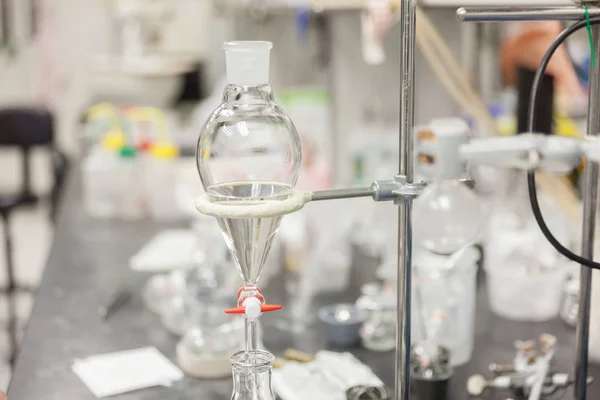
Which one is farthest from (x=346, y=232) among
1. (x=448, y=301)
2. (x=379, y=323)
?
(x=448, y=301)

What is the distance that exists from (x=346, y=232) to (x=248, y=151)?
100cm

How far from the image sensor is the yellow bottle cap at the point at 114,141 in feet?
8.88

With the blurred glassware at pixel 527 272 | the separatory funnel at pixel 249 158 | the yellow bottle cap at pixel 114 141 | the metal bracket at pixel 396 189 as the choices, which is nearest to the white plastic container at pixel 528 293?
the blurred glassware at pixel 527 272

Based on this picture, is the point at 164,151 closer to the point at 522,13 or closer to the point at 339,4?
the point at 339,4

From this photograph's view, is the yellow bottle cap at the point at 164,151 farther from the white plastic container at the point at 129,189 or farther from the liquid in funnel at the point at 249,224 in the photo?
the liquid in funnel at the point at 249,224

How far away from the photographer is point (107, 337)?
5.16 feet

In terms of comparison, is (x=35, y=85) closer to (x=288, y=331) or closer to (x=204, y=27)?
(x=204, y=27)

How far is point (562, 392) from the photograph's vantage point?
4.13 feet

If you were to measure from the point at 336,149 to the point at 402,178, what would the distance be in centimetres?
201

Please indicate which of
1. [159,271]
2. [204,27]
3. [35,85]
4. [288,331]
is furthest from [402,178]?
[35,85]

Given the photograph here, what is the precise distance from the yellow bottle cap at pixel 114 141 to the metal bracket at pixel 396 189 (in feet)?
6.05

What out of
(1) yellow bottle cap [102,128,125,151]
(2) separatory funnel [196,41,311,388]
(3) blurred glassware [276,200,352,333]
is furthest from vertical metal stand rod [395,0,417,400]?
(1) yellow bottle cap [102,128,125,151]

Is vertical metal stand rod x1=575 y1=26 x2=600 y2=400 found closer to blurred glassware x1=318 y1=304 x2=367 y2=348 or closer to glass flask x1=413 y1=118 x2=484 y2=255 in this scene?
glass flask x1=413 y1=118 x2=484 y2=255

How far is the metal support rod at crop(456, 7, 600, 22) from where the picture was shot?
96cm
